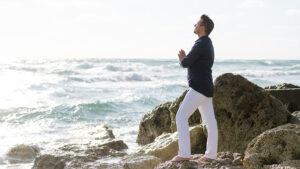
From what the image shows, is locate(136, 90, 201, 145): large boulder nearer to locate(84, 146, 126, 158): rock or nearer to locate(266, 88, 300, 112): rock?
locate(266, 88, 300, 112): rock

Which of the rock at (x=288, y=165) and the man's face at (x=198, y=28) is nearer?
the rock at (x=288, y=165)

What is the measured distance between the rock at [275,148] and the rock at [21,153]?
557cm

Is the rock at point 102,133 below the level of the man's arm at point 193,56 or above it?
below

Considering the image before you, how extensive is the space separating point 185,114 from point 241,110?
2.03 m

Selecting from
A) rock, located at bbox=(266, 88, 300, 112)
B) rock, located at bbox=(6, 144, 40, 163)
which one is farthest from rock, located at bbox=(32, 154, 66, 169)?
rock, located at bbox=(266, 88, 300, 112)

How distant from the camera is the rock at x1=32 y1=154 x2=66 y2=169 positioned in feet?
21.1

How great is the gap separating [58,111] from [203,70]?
12.0 metres

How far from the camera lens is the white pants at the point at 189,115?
4789 millimetres

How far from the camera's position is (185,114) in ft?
15.9

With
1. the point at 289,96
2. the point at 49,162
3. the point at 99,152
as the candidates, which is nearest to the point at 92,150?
the point at 99,152

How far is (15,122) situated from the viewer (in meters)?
14.2

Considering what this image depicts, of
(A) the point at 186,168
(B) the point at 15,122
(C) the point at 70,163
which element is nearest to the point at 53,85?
(B) the point at 15,122

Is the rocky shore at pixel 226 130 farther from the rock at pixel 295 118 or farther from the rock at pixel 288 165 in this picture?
the rock at pixel 288 165

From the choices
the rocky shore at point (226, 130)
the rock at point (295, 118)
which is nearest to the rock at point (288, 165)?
the rocky shore at point (226, 130)
